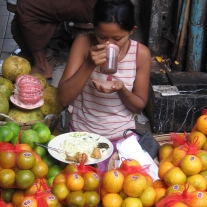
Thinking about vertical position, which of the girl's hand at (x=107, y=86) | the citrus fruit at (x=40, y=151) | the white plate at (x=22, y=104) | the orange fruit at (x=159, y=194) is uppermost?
the girl's hand at (x=107, y=86)

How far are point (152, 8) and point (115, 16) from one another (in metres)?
2.02

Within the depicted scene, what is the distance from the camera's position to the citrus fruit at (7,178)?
1691 mm

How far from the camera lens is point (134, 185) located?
1.66 m

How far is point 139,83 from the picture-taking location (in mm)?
2541

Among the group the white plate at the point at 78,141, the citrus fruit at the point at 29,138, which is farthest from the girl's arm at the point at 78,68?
the citrus fruit at the point at 29,138

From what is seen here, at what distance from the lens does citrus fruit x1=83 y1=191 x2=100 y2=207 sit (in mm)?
1721

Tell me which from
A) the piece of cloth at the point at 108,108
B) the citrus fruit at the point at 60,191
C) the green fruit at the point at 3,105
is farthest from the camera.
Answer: the green fruit at the point at 3,105

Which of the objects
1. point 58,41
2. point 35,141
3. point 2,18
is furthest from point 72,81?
point 2,18

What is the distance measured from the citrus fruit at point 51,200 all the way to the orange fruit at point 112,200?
209mm

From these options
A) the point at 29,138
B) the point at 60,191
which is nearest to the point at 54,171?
the point at 29,138

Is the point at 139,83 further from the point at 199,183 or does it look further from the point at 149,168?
the point at 199,183

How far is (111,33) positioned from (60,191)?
3.02ft

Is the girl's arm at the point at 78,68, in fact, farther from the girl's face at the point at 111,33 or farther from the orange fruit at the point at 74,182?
the orange fruit at the point at 74,182

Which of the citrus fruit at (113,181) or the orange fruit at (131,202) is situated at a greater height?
the citrus fruit at (113,181)
